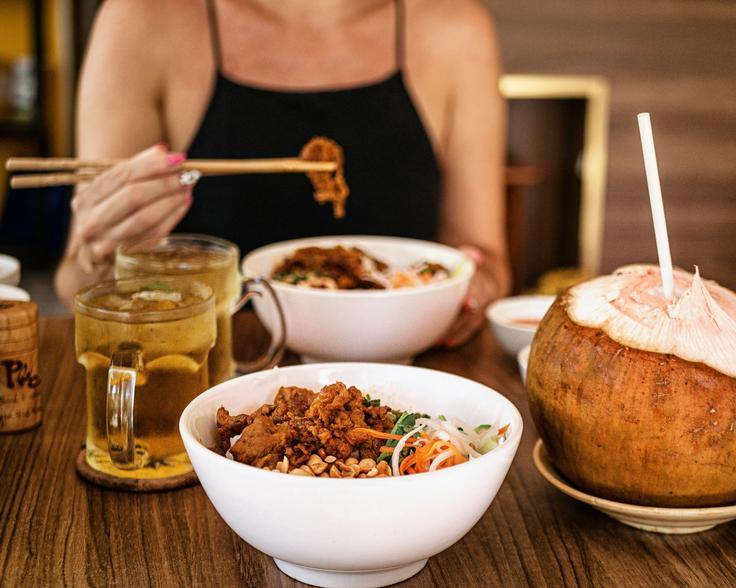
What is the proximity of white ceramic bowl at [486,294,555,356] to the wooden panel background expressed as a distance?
3.54m

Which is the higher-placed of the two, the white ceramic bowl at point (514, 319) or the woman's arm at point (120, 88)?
the woman's arm at point (120, 88)

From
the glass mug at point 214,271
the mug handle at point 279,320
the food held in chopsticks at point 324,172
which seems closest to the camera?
the glass mug at point 214,271

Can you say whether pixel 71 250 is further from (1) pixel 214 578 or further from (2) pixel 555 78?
(2) pixel 555 78

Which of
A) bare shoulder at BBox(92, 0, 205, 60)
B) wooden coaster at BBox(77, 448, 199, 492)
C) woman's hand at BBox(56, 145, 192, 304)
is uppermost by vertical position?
bare shoulder at BBox(92, 0, 205, 60)

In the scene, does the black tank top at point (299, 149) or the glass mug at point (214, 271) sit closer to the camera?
the glass mug at point (214, 271)

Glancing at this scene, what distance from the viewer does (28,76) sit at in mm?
4828

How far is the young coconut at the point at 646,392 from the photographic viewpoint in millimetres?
854

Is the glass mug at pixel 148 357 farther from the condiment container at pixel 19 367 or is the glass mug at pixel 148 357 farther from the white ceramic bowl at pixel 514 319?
the white ceramic bowl at pixel 514 319

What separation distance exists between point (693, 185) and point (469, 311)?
4194mm

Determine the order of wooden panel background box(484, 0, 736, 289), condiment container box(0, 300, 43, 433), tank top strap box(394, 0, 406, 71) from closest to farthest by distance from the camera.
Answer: condiment container box(0, 300, 43, 433) < tank top strap box(394, 0, 406, 71) < wooden panel background box(484, 0, 736, 289)

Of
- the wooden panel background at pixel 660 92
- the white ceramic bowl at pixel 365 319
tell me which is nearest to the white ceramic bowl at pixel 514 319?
the white ceramic bowl at pixel 365 319

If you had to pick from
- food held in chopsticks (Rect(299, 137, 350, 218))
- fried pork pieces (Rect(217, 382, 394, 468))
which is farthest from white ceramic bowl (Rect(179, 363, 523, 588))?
food held in chopsticks (Rect(299, 137, 350, 218))

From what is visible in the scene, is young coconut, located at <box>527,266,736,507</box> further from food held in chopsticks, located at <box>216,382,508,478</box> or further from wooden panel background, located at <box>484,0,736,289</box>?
wooden panel background, located at <box>484,0,736,289</box>

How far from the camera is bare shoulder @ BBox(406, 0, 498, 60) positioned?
2410mm
